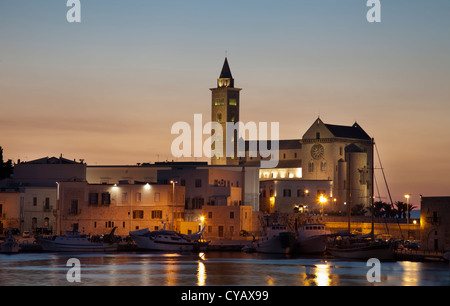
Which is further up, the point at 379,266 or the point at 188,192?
the point at 188,192

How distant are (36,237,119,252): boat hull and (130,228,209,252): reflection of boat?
314cm

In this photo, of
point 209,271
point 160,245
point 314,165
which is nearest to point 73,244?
point 160,245

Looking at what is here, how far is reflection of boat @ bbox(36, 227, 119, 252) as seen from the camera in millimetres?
86375

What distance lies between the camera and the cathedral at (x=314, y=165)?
438 ft

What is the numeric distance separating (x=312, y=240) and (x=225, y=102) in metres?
89.3

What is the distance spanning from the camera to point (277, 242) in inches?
3410

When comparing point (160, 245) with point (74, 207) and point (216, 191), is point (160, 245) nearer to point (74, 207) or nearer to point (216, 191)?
point (74, 207)

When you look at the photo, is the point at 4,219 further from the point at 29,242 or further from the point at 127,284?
the point at 127,284

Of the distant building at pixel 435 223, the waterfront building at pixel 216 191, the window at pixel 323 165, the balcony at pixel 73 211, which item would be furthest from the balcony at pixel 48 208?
the window at pixel 323 165

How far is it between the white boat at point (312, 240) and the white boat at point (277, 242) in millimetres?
865
